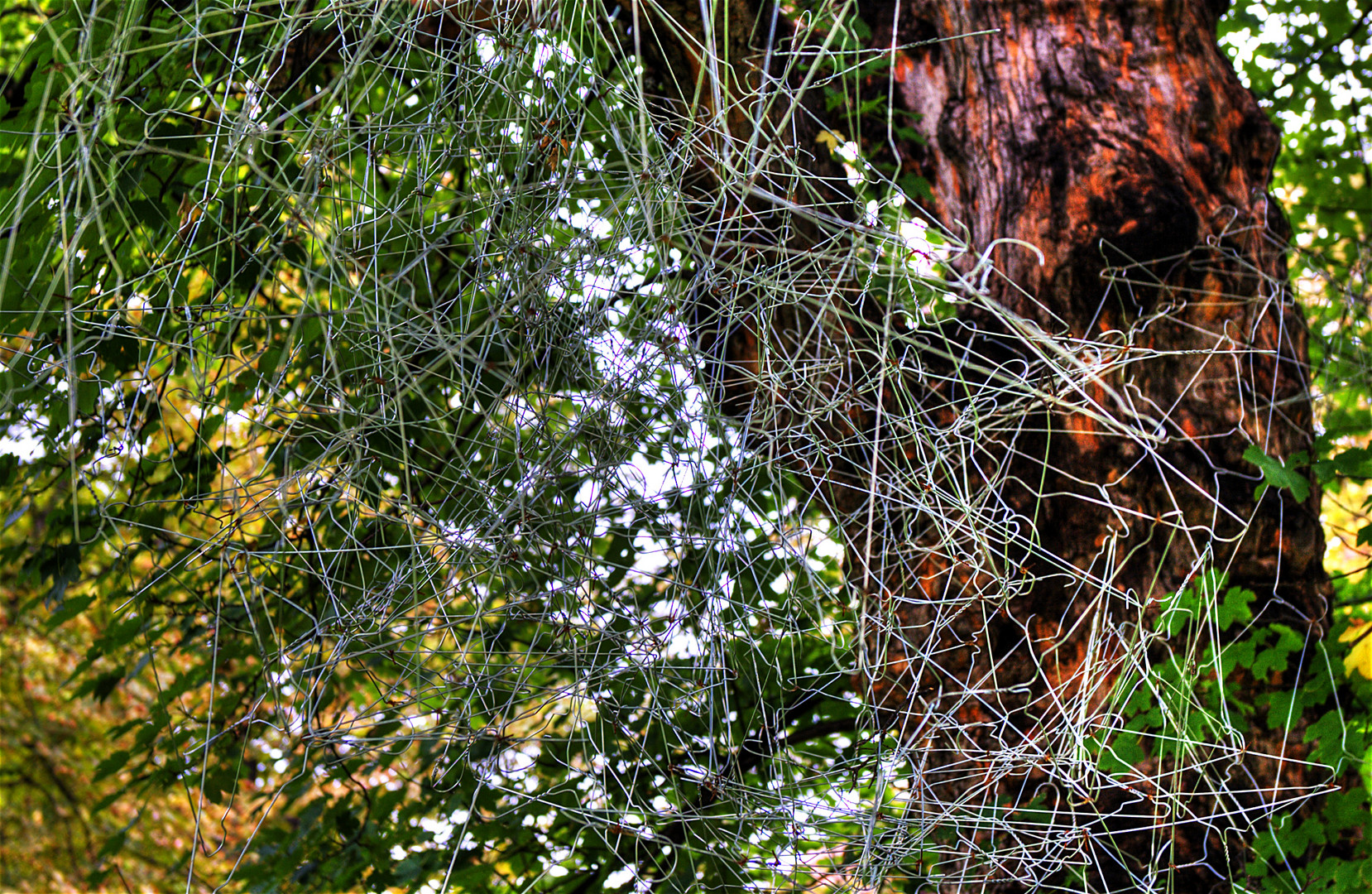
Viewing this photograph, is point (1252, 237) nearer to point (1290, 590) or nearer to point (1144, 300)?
point (1144, 300)

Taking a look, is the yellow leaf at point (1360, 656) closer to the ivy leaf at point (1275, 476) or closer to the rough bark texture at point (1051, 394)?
the rough bark texture at point (1051, 394)

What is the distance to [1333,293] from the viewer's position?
1443 millimetres

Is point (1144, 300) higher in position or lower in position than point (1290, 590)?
higher

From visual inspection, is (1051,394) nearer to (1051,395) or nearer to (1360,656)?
(1051,395)

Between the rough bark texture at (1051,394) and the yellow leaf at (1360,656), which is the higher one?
the rough bark texture at (1051,394)

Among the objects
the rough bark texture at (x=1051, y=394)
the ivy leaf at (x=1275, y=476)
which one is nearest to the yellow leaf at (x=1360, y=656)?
the rough bark texture at (x=1051, y=394)

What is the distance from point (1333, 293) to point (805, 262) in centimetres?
100

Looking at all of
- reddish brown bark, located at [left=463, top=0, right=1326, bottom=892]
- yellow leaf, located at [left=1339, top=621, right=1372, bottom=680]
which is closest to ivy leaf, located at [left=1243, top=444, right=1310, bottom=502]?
reddish brown bark, located at [left=463, top=0, right=1326, bottom=892]

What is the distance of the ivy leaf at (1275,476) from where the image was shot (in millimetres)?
1035

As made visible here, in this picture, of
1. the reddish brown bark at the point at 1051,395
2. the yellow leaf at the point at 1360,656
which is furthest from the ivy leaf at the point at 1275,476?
the yellow leaf at the point at 1360,656

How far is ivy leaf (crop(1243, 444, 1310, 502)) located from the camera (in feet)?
3.40

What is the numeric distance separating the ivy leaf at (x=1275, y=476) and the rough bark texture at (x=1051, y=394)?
2 cm

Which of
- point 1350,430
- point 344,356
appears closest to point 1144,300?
A: point 1350,430

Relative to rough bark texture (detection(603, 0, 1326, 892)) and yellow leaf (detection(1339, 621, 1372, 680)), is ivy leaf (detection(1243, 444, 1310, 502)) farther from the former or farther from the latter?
yellow leaf (detection(1339, 621, 1372, 680))
